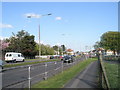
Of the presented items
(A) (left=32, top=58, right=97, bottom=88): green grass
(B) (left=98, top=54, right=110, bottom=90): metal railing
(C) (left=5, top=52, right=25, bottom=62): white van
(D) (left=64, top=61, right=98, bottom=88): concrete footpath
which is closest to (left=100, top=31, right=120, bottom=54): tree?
(C) (left=5, top=52, right=25, bottom=62): white van

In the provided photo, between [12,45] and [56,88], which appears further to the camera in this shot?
[12,45]

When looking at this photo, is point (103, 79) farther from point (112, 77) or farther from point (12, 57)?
point (12, 57)

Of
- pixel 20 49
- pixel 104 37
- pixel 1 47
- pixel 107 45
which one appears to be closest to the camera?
pixel 1 47

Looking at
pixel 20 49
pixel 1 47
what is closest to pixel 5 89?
pixel 1 47

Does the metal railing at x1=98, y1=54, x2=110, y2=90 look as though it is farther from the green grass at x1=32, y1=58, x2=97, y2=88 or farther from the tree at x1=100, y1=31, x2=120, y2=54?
the tree at x1=100, y1=31, x2=120, y2=54

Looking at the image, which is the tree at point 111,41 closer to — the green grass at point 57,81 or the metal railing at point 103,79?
the green grass at point 57,81

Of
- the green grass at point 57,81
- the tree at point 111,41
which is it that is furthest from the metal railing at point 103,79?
the tree at point 111,41

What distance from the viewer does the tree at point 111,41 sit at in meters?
83.3

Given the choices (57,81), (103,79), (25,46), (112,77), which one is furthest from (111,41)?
(103,79)

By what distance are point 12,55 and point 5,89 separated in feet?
114

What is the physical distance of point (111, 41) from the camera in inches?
3440

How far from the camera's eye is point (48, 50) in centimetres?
11400

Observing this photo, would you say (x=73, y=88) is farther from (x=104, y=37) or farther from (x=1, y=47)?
(x=104, y=37)

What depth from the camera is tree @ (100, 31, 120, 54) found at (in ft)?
273
